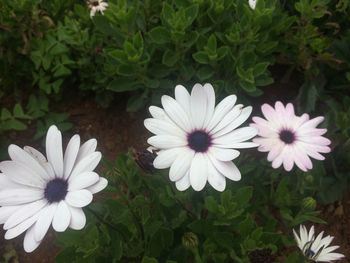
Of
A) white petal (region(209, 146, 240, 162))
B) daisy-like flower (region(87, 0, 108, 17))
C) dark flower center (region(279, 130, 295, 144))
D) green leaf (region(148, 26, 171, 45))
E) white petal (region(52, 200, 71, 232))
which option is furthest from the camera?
daisy-like flower (region(87, 0, 108, 17))

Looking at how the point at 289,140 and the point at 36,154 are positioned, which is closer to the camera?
the point at 36,154

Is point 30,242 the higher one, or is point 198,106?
point 198,106

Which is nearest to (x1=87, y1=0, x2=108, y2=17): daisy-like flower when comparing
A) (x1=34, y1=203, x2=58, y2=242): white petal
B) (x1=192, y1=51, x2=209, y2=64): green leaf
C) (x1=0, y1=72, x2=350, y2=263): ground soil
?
(x1=0, y1=72, x2=350, y2=263): ground soil

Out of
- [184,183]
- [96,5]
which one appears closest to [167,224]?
[184,183]

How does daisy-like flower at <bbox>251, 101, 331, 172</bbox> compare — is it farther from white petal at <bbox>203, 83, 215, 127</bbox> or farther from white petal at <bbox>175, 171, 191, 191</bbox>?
white petal at <bbox>175, 171, 191, 191</bbox>

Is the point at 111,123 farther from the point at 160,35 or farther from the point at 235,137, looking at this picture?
the point at 235,137

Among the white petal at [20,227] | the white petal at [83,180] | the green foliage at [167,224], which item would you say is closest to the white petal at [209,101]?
the green foliage at [167,224]

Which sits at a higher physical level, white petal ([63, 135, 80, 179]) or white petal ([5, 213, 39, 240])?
white petal ([63, 135, 80, 179])
